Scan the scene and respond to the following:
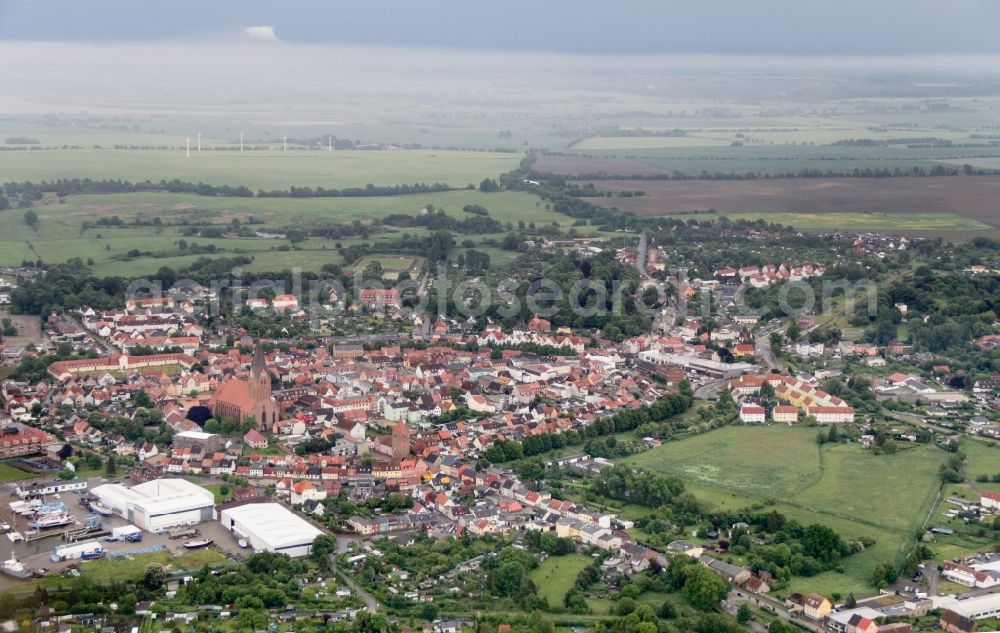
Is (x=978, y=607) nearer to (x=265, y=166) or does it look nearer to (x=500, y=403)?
(x=500, y=403)

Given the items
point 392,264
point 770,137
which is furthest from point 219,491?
point 770,137

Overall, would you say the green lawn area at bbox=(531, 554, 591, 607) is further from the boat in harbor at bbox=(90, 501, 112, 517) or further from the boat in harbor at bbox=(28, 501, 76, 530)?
the boat in harbor at bbox=(28, 501, 76, 530)

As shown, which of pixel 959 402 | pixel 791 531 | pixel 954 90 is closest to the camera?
pixel 791 531

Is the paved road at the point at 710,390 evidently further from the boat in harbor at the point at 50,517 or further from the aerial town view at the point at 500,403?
the boat in harbor at the point at 50,517

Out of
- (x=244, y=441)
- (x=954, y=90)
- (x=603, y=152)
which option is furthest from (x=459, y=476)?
(x=954, y=90)

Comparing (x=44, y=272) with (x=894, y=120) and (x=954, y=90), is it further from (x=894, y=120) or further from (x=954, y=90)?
(x=954, y=90)
